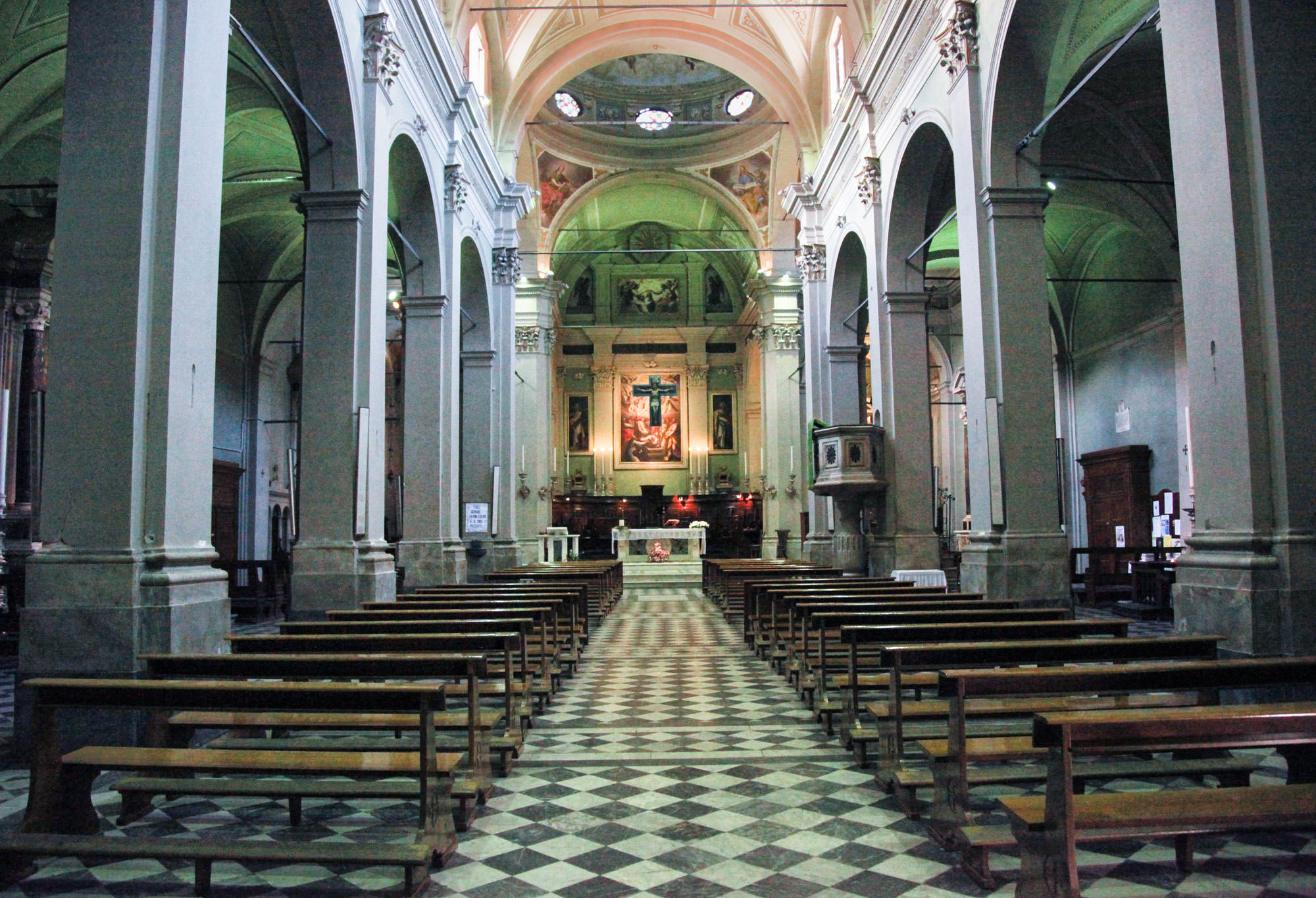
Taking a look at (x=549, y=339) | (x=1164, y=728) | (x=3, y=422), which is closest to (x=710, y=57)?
(x=549, y=339)

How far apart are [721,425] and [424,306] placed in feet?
64.9

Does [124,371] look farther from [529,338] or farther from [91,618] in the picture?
[529,338]

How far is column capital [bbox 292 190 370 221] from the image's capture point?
895cm

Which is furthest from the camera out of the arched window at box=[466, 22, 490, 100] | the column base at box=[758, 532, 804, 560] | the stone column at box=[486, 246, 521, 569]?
the column base at box=[758, 532, 804, 560]

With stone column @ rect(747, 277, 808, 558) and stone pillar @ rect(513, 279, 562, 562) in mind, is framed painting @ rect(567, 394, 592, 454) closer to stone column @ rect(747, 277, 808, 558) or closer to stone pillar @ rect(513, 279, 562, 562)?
stone pillar @ rect(513, 279, 562, 562)

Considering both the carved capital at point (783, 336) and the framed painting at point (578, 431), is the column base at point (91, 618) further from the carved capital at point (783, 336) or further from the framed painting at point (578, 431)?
the framed painting at point (578, 431)

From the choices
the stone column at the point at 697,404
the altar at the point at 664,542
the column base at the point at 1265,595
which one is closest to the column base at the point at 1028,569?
the column base at the point at 1265,595

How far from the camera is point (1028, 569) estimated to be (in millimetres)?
8461

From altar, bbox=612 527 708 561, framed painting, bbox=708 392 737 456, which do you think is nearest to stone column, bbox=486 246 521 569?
altar, bbox=612 527 708 561

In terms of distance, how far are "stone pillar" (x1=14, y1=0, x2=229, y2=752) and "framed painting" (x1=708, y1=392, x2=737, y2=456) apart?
86.9ft

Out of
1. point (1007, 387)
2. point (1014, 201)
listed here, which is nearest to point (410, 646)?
point (1007, 387)

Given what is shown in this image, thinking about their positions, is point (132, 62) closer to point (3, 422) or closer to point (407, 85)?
point (407, 85)

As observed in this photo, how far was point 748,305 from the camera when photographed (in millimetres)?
29547

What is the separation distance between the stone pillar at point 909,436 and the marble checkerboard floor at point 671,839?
764cm
